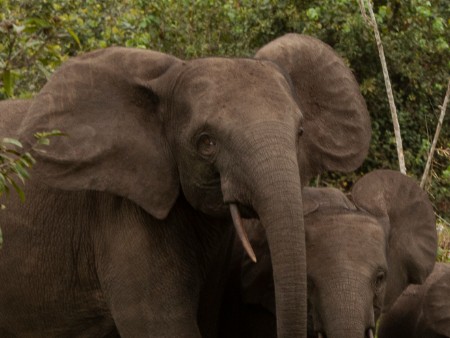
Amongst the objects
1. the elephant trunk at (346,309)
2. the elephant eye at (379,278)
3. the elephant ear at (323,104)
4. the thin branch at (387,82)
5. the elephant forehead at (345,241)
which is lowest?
the thin branch at (387,82)

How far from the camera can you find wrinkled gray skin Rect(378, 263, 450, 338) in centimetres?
→ 811

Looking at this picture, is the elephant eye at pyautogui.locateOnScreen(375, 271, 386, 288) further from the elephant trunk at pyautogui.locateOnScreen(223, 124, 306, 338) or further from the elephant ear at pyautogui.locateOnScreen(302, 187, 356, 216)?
the elephant trunk at pyautogui.locateOnScreen(223, 124, 306, 338)

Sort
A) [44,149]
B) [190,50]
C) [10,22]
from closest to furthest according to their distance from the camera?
[10,22]
[44,149]
[190,50]

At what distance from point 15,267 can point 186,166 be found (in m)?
1.05

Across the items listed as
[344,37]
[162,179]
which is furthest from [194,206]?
[344,37]

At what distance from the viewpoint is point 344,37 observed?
41.8 ft

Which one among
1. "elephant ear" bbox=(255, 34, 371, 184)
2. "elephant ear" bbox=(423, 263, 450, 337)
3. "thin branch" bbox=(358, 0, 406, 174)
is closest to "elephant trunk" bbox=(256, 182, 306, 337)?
"elephant ear" bbox=(255, 34, 371, 184)

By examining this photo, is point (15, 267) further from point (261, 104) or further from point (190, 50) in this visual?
point (190, 50)

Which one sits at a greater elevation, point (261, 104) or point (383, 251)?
point (261, 104)

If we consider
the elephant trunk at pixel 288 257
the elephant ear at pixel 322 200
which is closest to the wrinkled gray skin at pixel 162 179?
the elephant trunk at pixel 288 257

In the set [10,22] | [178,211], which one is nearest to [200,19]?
[178,211]

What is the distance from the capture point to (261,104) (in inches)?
254

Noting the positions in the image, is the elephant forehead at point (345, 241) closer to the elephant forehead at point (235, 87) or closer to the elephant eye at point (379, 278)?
the elephant eye at point (379, 278)

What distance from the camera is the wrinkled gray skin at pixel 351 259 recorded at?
687 centimetres
